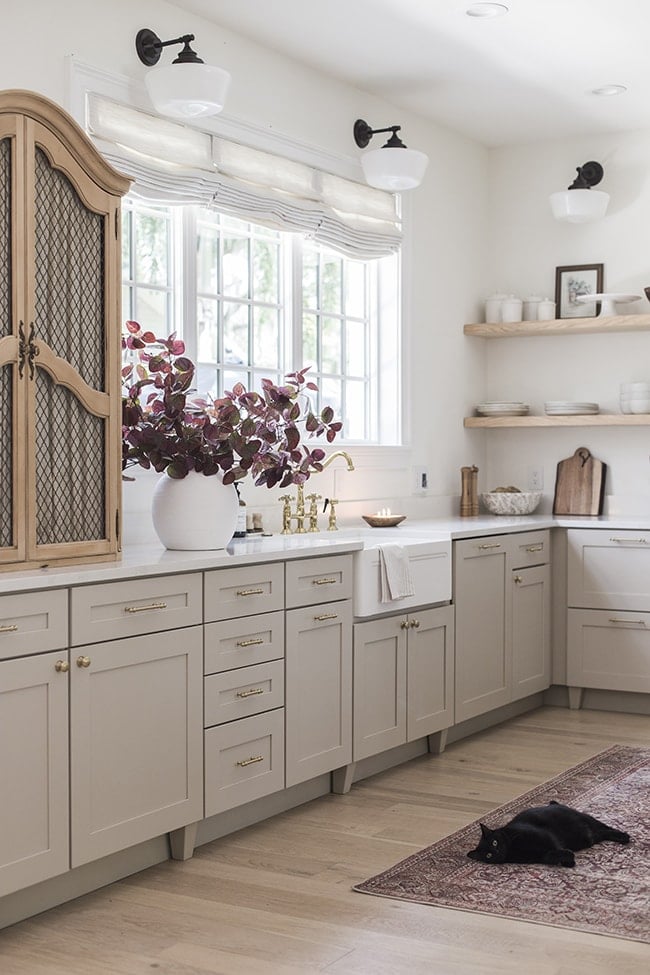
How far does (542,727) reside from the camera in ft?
17.3

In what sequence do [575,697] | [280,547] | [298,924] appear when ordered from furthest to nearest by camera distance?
1. [575,697]
2. [280,547]
3. [298,924]

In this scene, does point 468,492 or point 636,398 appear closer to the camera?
point 636,398

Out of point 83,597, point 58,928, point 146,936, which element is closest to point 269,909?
point 146,936

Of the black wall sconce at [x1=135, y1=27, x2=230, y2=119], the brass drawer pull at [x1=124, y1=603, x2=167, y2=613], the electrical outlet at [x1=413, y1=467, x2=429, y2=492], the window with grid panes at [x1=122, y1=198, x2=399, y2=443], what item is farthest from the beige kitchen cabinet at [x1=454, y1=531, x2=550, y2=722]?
the black wall sconce at [x1=135, y1=27, x2=230, y2=119]

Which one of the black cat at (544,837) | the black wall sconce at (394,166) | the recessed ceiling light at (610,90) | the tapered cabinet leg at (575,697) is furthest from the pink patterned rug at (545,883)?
the recessed ceiling light at (610,90)

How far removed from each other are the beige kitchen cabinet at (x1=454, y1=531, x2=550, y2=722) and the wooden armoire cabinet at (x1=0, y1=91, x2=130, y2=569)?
6.27 feet

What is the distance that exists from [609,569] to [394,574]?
5.28 feet

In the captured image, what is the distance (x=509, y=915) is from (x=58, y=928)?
1094 millimetres

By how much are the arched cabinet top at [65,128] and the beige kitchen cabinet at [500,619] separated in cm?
211

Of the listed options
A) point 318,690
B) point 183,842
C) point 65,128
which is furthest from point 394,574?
point 65,128

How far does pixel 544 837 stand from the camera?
3.49m

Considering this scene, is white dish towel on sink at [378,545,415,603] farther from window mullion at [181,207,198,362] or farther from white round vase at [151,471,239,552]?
window mullion at [181,207,198,362]

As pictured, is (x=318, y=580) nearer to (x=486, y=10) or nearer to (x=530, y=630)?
(x=530, y=630)

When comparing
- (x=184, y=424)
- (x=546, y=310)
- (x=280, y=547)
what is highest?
(x=546, y=310)
